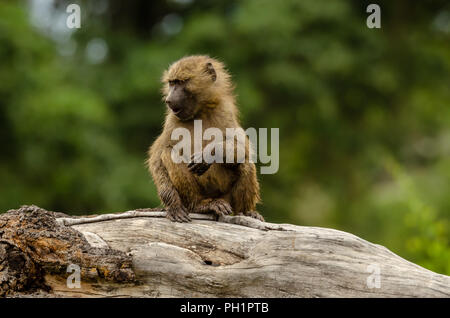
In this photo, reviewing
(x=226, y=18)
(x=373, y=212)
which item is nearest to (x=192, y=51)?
(x=226, y=18)

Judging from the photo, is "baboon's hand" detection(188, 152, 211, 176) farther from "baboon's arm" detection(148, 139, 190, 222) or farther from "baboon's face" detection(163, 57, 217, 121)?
"baboon's face" detection(163, 57, 217, 121)

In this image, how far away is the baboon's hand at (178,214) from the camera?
671cm

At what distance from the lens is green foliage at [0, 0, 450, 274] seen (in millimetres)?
14062

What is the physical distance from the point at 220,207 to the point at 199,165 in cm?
51

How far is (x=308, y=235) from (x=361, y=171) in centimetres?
1325

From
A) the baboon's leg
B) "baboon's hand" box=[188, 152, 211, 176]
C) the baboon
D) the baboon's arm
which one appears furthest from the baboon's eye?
the baboon's leg

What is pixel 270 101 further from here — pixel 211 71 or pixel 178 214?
pixel 178 214

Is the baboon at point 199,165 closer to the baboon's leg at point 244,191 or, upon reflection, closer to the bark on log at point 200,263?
the baboon's leg at point 244,191

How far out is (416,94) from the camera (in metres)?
20.2

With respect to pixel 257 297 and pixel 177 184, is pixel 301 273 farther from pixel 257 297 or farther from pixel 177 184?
pixel 177 184

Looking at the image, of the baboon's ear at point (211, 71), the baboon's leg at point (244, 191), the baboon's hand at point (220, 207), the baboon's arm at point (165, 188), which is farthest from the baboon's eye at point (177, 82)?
the baboon's hand at point (220, 207)

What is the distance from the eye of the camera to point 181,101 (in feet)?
24.6

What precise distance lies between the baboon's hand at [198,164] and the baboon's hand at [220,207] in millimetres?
377

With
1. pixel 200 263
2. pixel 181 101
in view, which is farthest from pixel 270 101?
pixel 200 263
